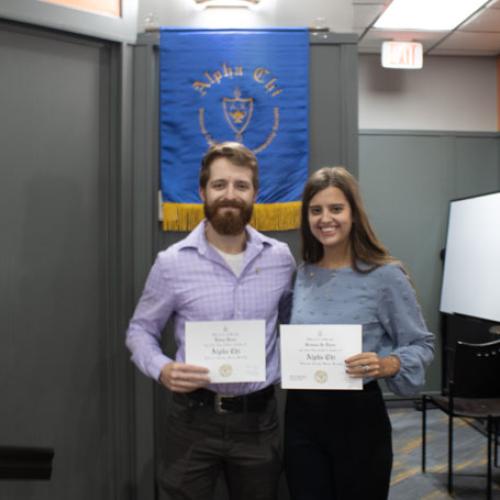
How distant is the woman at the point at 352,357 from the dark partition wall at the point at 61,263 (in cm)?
88

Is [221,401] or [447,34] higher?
[447,34]

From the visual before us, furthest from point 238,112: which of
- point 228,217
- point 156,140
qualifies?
point 228,217

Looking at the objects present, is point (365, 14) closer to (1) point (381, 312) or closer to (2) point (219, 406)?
(1) point (381, 312)

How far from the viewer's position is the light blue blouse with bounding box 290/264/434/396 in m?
1.75

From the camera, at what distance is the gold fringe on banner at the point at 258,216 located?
7.80 feet

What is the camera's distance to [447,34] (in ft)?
17.2

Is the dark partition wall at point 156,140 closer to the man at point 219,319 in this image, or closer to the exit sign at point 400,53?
the man at point 219,319

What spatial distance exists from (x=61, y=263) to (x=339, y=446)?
1.23m

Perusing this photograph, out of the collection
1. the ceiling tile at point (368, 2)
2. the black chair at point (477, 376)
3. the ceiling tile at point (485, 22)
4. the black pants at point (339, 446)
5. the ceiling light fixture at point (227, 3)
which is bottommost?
the black chair at point (477, 376)

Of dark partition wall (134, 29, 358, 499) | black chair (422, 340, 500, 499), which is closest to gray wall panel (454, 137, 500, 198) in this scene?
black chair (422, 340, 500, 499)

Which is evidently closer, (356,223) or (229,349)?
(229,349)

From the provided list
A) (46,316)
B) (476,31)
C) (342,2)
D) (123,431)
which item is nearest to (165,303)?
(46,316)

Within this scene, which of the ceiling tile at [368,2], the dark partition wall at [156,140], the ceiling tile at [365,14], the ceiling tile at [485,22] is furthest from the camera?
the ceiling tile at [485,22]

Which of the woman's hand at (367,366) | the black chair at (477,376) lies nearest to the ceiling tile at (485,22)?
the black chair at (477,376)
